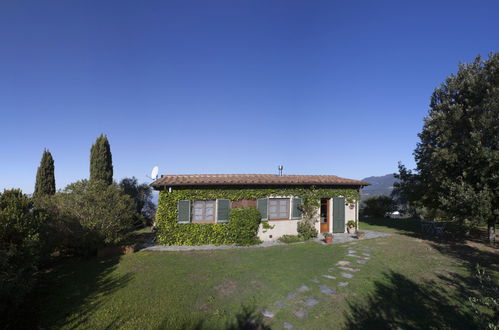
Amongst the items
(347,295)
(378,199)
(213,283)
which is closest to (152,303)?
(213,283)

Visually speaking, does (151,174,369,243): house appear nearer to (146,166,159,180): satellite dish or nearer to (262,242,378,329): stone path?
(146,166,159,180): satellite dish

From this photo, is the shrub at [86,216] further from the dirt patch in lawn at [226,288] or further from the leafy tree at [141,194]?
the leafy tree at [141,194]

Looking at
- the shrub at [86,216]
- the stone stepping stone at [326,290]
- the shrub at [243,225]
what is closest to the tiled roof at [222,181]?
the shrub at [243,225]

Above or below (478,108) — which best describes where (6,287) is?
below

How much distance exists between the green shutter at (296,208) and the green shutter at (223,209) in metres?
3.40

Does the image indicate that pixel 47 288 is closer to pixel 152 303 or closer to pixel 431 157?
pixel 152 303

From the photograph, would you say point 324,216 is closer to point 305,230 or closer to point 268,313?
point 305,230

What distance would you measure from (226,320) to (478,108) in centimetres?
1322

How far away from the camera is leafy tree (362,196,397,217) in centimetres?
2192

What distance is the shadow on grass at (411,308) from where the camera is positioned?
177 inches

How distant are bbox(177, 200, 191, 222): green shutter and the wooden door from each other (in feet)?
23.8

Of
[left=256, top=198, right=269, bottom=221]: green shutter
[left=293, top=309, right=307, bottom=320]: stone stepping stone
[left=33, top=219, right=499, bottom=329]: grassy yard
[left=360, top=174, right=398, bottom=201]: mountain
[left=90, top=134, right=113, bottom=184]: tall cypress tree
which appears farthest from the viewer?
[left=360, top=174, right=398, bottom=201]: mountain

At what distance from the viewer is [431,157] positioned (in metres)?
11.8

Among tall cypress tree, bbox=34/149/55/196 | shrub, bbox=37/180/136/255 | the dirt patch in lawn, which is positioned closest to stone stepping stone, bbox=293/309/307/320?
the dirt patch in lawn
